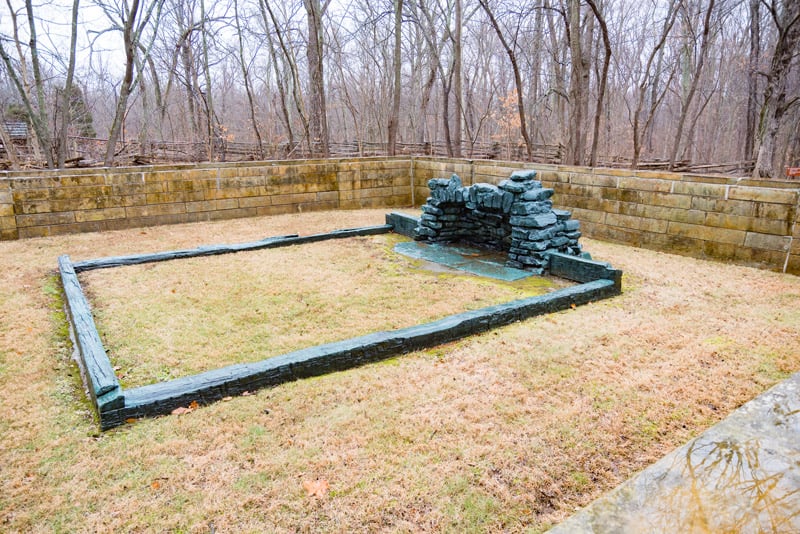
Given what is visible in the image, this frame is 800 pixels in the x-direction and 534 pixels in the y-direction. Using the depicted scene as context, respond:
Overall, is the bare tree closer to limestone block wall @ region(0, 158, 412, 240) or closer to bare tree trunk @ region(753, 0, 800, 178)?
limestone block wall @ region(0, 158, 412, 240)

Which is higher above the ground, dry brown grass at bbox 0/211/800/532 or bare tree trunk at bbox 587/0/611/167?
bare tree trunk at bbox 587/0/611/167

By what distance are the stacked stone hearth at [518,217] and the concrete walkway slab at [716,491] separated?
3.90 m

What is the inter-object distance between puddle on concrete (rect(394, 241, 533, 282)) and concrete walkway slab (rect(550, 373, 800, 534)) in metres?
3.63

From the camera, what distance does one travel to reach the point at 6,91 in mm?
18438

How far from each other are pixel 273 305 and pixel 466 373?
2187 mm

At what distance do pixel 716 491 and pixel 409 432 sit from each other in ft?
4.72

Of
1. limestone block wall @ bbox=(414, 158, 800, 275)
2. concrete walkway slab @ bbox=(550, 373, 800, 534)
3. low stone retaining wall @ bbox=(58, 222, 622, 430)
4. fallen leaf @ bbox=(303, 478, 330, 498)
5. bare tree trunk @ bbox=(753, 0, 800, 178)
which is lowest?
fallen leaf @ bbox=(303, 478, 330, 498)

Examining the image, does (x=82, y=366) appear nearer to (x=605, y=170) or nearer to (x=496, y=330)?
(x=496, y=330)

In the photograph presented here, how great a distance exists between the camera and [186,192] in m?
8.85

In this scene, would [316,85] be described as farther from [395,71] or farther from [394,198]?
[394,198]

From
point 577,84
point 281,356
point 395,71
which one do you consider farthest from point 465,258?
point 395,71

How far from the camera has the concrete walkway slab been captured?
1.50 meters

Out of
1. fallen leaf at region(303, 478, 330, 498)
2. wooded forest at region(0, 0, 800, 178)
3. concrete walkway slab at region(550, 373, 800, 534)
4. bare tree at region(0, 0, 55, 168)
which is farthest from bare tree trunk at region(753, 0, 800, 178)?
bare tree at region(0, 0, 55, 168)

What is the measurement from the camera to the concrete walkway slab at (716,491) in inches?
59.0
